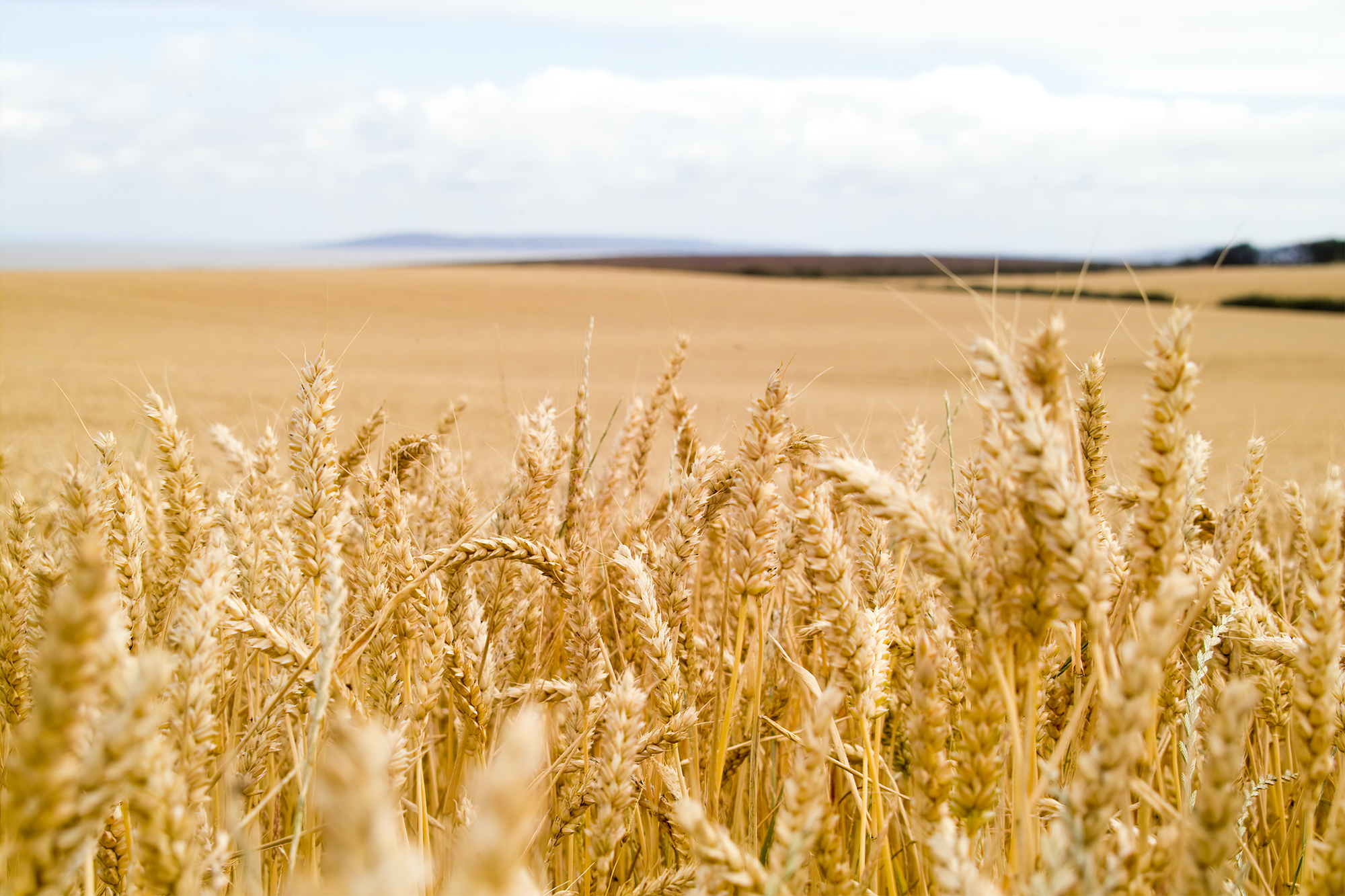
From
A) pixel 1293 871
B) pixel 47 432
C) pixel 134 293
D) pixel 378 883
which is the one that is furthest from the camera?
pixel 134 293

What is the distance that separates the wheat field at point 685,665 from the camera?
2.08 feet

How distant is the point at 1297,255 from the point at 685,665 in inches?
2334

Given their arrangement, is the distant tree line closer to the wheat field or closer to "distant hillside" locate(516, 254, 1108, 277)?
"distant hillside" locate(516, 254, 1108, 277)

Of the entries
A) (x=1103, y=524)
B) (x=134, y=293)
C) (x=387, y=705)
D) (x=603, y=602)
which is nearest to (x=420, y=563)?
(x=387, y=705)

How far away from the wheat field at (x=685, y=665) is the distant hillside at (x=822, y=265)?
4787 cm

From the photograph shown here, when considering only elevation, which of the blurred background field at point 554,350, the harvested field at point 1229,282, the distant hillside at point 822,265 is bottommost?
the blurred background field at point 554,350

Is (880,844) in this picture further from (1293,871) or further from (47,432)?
(47,432)

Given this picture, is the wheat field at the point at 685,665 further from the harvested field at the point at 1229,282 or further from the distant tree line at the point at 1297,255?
the distant tree line at the point at 1297,255

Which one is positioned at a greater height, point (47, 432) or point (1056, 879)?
point (1056, 879)

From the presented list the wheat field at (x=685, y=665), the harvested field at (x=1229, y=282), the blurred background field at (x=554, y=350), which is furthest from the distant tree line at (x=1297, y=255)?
the wheat field at (x=685, y=665)

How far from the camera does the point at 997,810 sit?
1.26 metres

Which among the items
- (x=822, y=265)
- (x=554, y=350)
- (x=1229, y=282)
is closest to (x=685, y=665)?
(x=554, y=350)

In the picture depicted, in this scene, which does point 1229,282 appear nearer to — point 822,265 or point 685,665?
point 822,265

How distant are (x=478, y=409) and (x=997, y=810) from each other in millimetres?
10331
